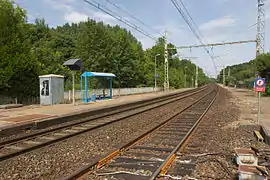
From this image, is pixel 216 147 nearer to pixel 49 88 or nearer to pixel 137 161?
pixel 137 161

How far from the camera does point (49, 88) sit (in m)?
18.2

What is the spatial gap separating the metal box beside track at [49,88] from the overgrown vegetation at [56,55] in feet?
6.88

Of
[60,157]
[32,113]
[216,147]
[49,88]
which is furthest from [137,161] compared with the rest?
[49,88]

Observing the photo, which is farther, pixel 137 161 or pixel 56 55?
pixel 56 55

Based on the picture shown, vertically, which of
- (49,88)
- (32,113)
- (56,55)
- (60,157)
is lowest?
(60,157)

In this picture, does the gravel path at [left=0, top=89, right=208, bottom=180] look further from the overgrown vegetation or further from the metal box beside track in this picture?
the overgrown vegetation

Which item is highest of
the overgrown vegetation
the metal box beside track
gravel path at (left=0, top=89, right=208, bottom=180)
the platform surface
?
the overgrown vegetation

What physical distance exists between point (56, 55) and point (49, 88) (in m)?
23.1

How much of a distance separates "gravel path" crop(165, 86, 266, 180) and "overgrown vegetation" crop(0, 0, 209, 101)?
578 inches

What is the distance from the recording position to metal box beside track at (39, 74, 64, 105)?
1823 centimetres

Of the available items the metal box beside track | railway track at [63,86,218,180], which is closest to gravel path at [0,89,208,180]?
railway track at [63,86,218,180]

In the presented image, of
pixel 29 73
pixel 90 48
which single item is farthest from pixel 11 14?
pixel 90 48

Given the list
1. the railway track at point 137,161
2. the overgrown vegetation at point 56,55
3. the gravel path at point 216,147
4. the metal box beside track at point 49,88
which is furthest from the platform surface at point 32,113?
the gravel path at point 216,147

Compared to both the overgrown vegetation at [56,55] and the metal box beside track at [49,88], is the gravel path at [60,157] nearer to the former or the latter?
the metal box beside track at [49,88]
